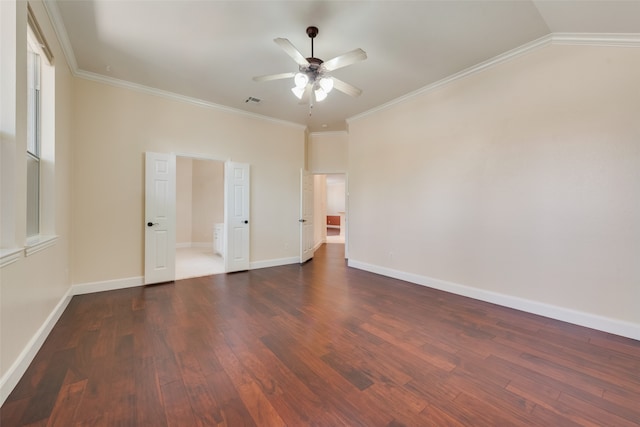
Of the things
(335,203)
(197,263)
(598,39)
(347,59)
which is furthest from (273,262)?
(335,203)

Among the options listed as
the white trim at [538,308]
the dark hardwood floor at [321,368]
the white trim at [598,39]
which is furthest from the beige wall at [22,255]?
the white trim at [598,39]

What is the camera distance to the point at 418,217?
4.25 m

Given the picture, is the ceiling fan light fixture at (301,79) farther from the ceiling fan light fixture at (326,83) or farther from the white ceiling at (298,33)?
the white ceiling at (298,33)

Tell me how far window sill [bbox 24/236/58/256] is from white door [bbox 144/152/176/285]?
4.52 ft

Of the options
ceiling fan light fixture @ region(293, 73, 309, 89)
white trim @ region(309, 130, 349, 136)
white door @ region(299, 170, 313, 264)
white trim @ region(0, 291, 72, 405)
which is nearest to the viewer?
white trim @ region(0, 291, 72, 405)

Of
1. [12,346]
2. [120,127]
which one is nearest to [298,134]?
[120,127]

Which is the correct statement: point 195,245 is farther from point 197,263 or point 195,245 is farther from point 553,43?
point 553,43

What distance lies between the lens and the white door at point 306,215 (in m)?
5.78

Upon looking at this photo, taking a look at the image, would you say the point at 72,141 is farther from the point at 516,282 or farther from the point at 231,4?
the point at 516,282

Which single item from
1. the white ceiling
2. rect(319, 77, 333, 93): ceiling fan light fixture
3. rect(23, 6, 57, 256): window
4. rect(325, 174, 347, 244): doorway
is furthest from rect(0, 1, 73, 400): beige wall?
rect(325, 174, 347, 244): doorway

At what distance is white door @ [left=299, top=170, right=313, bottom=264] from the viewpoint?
5.78 meters

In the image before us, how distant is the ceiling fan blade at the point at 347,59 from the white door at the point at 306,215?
3376 mm

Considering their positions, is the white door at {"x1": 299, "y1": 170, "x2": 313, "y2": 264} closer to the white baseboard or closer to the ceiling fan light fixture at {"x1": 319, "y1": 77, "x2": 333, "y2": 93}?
the ceiling fan light fixture at {"x1": 319, "y1": 77, "x2": 333, "y2": 93}

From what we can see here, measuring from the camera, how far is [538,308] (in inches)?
119
